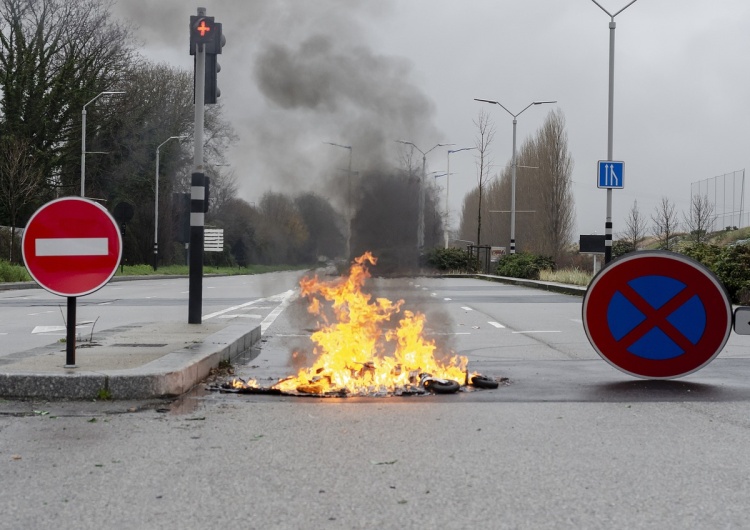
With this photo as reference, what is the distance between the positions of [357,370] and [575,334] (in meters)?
6.93

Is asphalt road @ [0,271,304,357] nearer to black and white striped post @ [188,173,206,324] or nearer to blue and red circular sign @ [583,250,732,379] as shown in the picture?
black and white striped post @ [188,173,206,324]

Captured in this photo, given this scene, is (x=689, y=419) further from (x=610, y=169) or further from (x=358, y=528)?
(x=610, y=169)

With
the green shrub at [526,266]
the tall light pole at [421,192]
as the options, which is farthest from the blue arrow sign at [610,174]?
the tall light pole at [421,192]

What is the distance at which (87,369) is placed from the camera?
26.0ft

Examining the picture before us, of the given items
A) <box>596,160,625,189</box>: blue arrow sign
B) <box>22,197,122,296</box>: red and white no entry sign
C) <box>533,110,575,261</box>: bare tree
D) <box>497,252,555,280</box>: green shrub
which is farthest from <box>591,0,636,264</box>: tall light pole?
<box>533,110,575,261</box>: bare tree

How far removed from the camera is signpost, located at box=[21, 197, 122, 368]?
793cm

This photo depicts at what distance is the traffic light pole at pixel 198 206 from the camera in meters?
12.8

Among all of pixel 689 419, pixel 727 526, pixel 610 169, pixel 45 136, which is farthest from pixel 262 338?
pixel 45 136

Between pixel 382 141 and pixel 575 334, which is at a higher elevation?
pixel 382 141

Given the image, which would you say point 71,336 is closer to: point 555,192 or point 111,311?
point 111,311

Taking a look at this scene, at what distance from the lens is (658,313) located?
26.3 feet

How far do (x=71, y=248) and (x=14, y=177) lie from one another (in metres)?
37.5

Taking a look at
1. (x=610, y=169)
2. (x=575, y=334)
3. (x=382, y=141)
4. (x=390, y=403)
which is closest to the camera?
(x=390, y=403)

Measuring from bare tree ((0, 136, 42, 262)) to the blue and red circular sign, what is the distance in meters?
36.5
